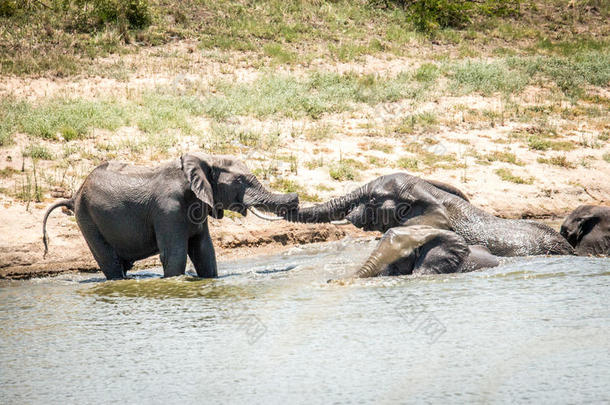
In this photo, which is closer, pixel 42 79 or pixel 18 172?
pixel 18 172

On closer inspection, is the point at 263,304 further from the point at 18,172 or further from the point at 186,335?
the point at 18,172

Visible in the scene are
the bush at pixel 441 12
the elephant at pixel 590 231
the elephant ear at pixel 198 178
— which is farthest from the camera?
the bush at pixel 441 12

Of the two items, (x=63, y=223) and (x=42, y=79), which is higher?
(x=42, y=79)

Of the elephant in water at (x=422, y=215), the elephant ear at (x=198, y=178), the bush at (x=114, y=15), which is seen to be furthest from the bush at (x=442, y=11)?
the elephant ear at (x=198, y=178)

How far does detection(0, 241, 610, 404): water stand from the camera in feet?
20.5

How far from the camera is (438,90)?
22469 mm

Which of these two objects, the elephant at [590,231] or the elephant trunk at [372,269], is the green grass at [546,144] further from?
the elephant trunk at [372,269]

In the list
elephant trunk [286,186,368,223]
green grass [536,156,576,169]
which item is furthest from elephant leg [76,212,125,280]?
green grass [536,156,576,169]

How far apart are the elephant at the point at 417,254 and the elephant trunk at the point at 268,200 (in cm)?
140

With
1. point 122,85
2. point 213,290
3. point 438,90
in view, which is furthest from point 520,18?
point 213,290

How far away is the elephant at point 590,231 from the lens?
11.4 metres

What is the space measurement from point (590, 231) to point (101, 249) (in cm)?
646

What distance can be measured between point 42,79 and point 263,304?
13062 millimetres

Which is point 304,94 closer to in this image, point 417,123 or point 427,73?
point 417,123
